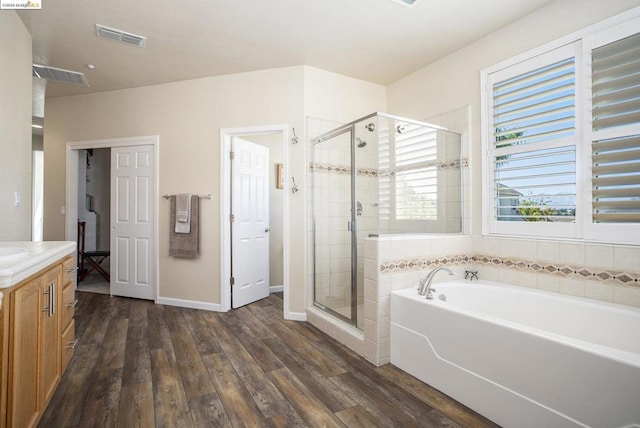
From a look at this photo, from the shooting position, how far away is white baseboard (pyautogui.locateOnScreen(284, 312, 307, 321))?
125 inches

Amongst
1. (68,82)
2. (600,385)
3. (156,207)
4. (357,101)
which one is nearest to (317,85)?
(357,101)

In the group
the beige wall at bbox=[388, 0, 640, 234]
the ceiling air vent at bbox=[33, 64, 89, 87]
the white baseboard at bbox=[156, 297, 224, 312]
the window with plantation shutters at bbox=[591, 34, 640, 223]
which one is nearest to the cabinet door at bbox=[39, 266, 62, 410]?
the white baseboard at bbox=[156, 297, 224, 312]

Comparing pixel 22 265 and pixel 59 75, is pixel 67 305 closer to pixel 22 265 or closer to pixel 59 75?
pixel 22 265

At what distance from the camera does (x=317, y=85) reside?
131 inches

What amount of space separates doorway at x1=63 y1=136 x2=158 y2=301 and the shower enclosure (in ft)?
7.35

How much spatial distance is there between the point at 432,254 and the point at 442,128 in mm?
1188

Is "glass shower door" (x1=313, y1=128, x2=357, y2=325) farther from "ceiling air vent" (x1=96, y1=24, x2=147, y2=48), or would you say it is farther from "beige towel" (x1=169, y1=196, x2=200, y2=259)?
"ceiling air vent" (x1=96, y1=24, x2=147, y2=48)

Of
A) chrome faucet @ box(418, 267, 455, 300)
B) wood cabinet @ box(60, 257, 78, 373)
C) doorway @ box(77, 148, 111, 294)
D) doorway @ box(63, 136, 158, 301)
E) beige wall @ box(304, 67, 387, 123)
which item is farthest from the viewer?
doorway @ box(77, 148, 111, 294)

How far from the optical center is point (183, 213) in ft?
11.5

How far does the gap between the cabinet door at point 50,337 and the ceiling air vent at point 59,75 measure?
2.73 meters

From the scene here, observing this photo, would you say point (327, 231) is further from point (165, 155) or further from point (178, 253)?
point (165, 155)

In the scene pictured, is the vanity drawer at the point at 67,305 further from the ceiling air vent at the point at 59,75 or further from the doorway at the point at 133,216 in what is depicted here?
the ceiling air vent at the point at 59,75

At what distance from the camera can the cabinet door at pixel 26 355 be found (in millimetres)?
1145

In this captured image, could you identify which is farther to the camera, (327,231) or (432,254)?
(327,231)
